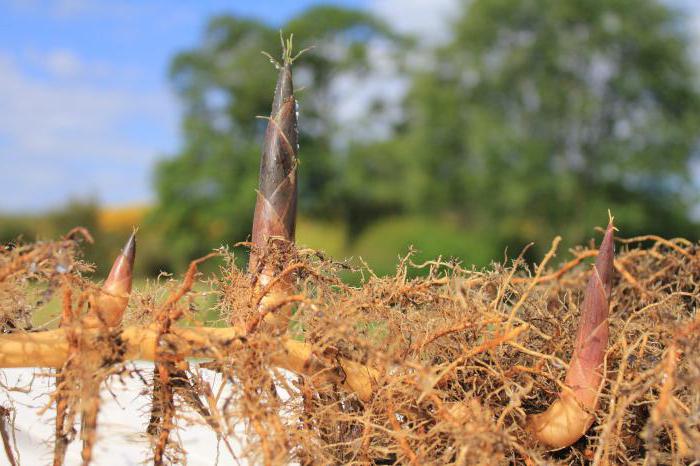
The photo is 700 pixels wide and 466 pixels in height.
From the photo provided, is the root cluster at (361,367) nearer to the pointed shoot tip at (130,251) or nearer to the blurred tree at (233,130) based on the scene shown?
the pointed shoot tip at (130,251)

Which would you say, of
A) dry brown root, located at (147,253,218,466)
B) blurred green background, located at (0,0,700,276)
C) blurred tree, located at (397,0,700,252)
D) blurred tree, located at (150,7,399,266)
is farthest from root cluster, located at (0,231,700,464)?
blurred tree, located at (150,7,399,266)

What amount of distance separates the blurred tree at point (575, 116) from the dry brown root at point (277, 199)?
12289 millimetres

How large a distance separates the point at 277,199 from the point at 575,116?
43.4 ft

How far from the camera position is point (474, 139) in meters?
13.4

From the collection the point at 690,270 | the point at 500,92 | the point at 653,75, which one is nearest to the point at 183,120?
the point at 500,92

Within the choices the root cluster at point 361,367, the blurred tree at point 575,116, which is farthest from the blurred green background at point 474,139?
the root cluster at point 361,367

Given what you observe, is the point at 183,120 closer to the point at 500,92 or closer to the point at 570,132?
the point at 500,92

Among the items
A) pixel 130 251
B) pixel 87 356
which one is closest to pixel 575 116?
pixel 130 251

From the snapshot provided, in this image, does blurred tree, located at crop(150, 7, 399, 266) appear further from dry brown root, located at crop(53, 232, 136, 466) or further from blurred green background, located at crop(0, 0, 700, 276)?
dry brown root, located at crop(53, 232, 136, 466)

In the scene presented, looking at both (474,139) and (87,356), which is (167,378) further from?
(474,139)

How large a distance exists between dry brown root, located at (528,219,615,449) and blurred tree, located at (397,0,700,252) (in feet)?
40.3

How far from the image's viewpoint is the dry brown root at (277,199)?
3.50ft

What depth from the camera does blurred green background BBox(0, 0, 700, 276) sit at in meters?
13.3

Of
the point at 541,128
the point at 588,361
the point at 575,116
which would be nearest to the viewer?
the point at 588,361
